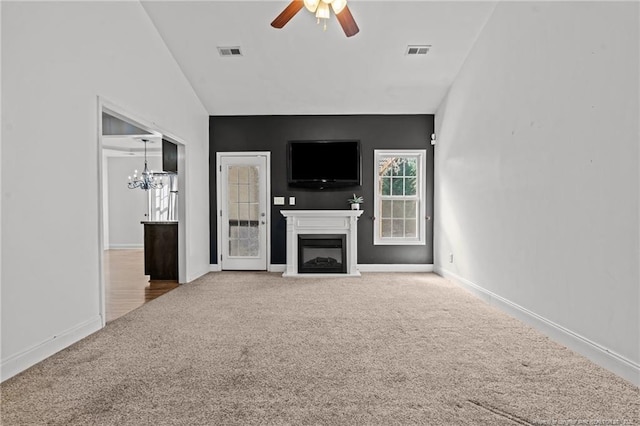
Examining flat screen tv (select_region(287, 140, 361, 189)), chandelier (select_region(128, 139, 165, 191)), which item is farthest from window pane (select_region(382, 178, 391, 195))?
chandelier (select_region(128, 139, 165, 191))

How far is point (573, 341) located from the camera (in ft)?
9.41

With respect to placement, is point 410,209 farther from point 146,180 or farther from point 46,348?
point 146,180

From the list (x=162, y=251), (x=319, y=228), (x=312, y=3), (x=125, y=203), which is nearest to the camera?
(x=312, y=3)

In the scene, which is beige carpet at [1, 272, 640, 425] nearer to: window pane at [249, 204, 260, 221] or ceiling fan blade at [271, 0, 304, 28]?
ceiling fan blade at [271, 0, 304, 28]

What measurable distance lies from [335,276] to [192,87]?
3707mm

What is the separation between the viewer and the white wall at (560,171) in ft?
7.96

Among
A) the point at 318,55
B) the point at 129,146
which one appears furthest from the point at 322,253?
the point at 129,146

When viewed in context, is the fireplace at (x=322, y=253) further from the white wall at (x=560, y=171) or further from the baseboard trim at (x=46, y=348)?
the baseboard trim at (x=46, y=348)

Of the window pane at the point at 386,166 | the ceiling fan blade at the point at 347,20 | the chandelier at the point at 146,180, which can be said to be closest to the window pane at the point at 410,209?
the window pane at the point at 386,166

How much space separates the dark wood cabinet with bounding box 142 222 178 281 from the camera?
5.81 metres

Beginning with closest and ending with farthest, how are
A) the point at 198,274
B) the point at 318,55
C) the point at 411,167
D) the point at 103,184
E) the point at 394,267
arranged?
the point at 103,184
the point at 318,55
the point at 198,274
the point at 394,267
the point at 411,167

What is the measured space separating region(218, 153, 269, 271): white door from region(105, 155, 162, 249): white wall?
5.53 metres

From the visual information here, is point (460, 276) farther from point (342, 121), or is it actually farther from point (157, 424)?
point (157, 424)

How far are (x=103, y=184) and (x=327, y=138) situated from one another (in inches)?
139
